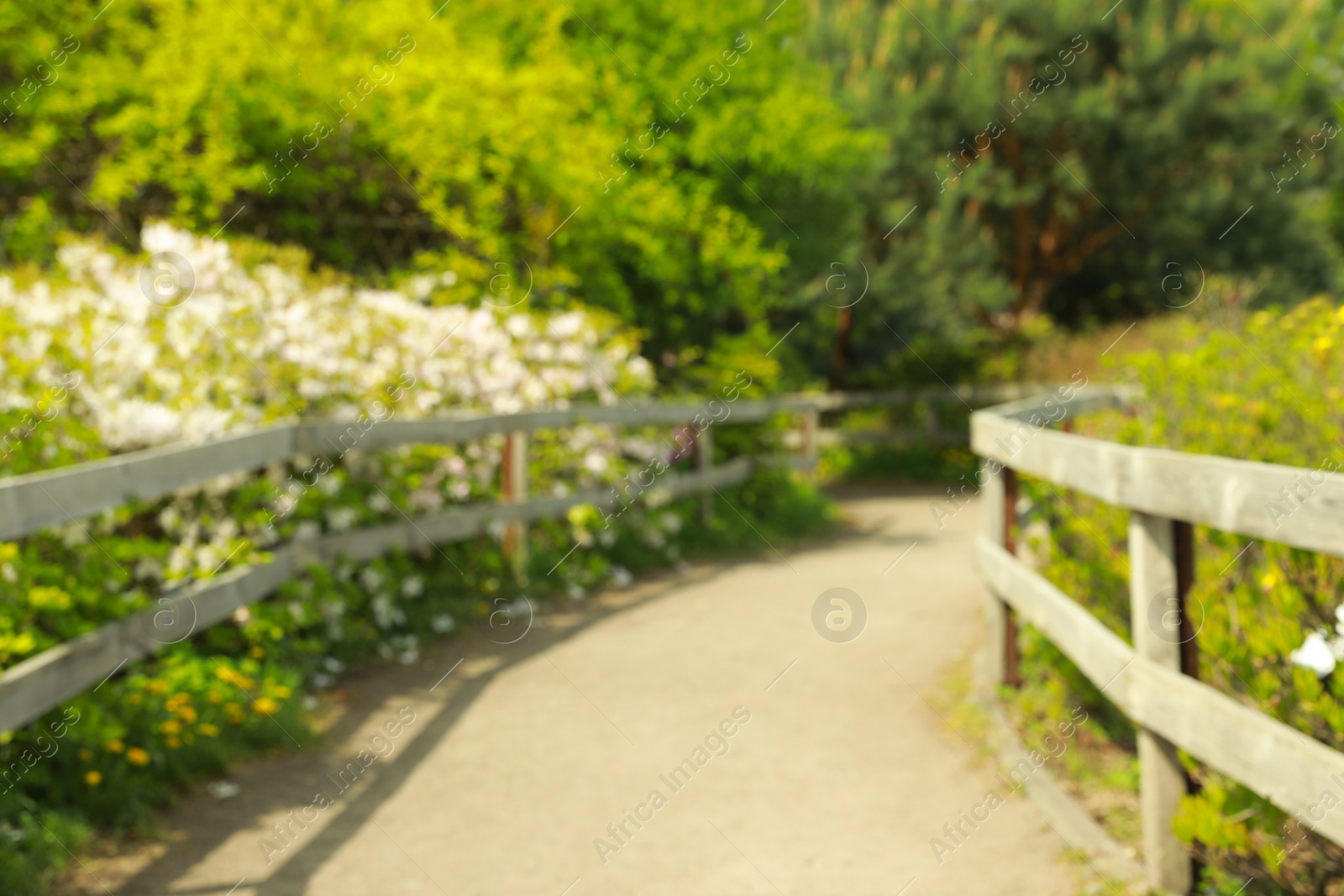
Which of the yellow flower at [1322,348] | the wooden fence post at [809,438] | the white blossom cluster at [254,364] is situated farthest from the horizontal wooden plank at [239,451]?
the yellow flower at [1322,348]

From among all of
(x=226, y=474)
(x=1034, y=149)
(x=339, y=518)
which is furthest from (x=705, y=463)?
(x=1034, y=149)

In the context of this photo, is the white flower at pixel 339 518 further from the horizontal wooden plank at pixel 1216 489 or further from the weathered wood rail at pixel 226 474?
the horizontal wooden plank at pixel 1216 489

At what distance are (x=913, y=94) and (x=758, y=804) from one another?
17.4m

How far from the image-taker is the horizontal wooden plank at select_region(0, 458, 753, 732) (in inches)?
138

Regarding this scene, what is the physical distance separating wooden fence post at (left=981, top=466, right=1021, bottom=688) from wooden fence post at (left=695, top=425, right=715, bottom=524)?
480 centimetres

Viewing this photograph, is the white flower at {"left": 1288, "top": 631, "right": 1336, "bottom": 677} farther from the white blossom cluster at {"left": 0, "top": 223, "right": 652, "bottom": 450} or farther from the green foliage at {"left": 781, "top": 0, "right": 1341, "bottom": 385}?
the green foliage at {"left": 781, "top": 0, "right": 1341, "bottom": 385}

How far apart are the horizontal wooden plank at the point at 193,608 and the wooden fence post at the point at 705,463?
2.49 m

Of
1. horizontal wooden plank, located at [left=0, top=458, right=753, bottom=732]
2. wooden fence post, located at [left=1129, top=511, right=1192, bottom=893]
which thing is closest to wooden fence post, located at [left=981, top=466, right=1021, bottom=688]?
wooden fence post, located at [left=1129, top=511, right=1192, bottom=893]

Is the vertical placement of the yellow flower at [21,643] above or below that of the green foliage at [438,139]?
below

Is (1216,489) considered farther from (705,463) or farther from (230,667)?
(705,463)

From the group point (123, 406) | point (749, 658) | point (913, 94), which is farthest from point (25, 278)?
point (913, 94)

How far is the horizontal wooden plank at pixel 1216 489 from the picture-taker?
2.53 metres

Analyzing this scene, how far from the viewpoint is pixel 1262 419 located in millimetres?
4305

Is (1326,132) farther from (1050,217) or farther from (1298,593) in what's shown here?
(1298,593)
